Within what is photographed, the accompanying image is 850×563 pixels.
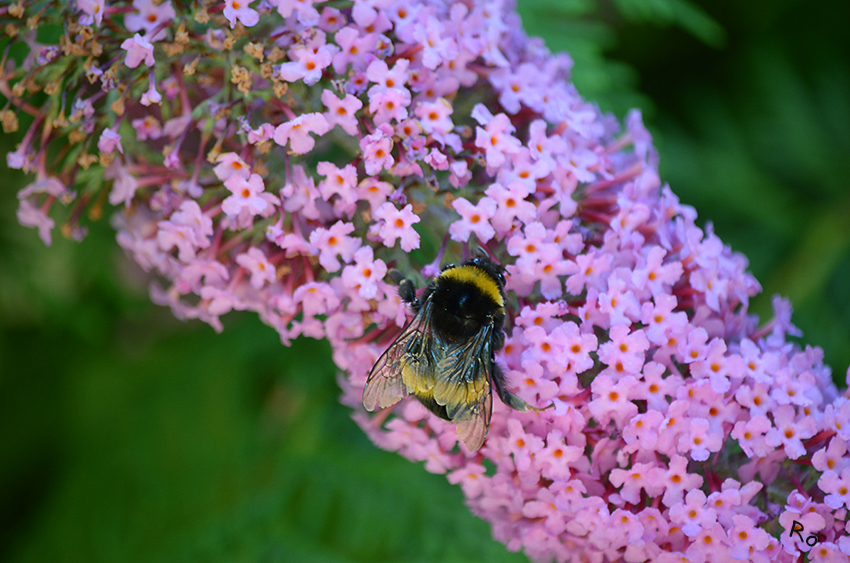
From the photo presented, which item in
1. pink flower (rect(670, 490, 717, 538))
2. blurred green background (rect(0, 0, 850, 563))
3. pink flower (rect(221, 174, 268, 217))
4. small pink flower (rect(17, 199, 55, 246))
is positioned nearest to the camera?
pink flower (rect(670, 490, 717, 538))

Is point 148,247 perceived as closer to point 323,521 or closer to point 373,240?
point 373,240

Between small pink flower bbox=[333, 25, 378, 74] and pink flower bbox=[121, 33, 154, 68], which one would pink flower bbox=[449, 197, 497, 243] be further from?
pink flower bbox=[121, 33, 154, 68]

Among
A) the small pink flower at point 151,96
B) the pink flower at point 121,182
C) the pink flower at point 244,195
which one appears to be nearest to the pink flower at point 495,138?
the pink flower at point 244,195

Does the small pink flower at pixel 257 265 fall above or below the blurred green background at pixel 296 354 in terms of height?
above

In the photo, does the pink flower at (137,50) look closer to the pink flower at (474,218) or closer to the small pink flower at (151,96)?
the small pink flower at (151,96)

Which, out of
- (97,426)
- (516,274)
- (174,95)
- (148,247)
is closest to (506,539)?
(516,274)

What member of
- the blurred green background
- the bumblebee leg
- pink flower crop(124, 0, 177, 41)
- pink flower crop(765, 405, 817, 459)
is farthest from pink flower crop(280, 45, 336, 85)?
the blurred green background
